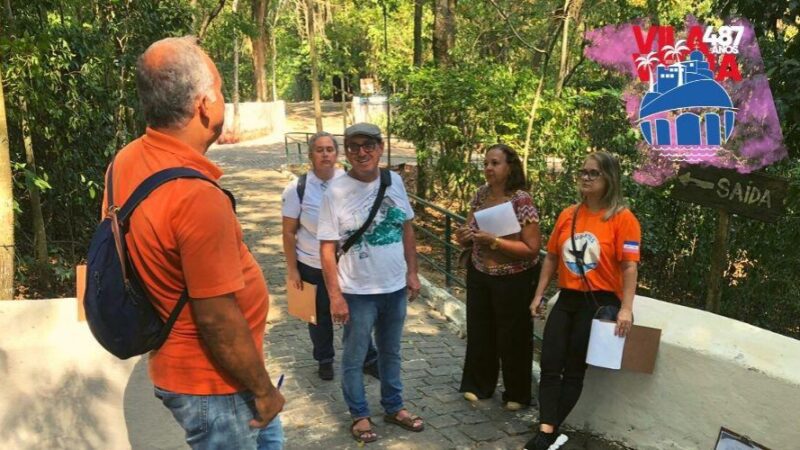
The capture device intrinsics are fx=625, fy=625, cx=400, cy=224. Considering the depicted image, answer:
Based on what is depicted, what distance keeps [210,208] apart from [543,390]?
8.34 feet

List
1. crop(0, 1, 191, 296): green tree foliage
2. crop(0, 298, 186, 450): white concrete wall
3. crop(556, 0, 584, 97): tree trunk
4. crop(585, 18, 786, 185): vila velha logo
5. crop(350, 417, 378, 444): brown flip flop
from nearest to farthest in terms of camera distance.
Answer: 1. crop(0, 298, 186, 450): white concrete wall
2. crop(350, 417, 378, 444): brown flip flop
3. crop(585, 18, 786, 185): vila velha logo
4. crop(0, 1, 191, 296): green tree foliage
5. crop(556, 0, 584, 97): tree trunk

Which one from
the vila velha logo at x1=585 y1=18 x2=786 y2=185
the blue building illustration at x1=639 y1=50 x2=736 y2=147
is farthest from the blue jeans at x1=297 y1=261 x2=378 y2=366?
the blue building illustration at x1=639 y1=50 x2=736 y2=147

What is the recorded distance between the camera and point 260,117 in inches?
1237

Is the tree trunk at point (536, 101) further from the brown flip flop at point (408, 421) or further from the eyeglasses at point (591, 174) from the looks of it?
the brown flip flop at point (408, 421)

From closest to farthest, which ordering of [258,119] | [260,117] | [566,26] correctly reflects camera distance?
[566,26] < [258,119] < [260,117]

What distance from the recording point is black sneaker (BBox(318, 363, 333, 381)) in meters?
4.69

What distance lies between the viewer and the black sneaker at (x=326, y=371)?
4.69m

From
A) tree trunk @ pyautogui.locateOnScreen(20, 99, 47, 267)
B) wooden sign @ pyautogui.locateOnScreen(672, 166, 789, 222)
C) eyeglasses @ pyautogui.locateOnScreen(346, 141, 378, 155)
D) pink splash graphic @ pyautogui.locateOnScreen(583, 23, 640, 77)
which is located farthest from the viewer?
pink splash graphic @ pyautogui.locateOnScreen(583, 23, 640, 77)

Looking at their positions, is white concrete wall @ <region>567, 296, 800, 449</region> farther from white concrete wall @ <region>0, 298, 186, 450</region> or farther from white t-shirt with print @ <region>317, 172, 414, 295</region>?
white concrete wall @ <region>0, 298, 186, 450</region>

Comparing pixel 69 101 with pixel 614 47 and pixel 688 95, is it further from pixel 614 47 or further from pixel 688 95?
pixel 688 95

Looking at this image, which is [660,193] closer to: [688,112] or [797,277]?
[688,112]

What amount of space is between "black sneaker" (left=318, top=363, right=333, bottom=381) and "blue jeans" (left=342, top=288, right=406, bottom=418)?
2.97 ft

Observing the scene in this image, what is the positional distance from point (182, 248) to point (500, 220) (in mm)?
2509

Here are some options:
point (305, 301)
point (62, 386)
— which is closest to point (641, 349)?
point (305, 301)
